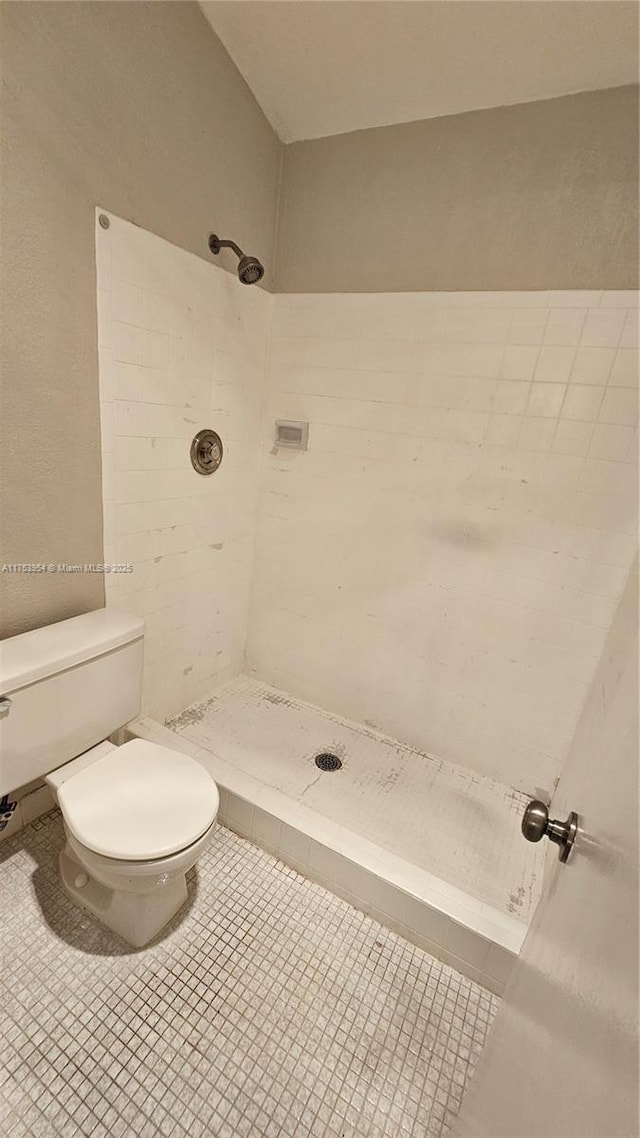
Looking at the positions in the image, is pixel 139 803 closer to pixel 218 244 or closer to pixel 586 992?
pixel 586 992

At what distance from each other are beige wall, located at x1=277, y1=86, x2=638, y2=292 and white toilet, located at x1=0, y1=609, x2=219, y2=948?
1.52 meters

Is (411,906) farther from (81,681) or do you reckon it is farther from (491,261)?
(491,261)

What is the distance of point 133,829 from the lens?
3.47 ft

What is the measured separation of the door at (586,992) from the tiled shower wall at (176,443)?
1.38m

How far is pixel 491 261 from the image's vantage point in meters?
1.45

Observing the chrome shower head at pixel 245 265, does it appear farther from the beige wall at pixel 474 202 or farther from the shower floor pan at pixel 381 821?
the shower floor pan at pixel 381 821

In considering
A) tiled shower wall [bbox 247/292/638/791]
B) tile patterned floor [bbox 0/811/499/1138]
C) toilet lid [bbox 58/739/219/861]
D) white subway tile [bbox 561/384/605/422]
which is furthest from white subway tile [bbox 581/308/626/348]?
tile patterned floor [bbox 0/811/499/1138]

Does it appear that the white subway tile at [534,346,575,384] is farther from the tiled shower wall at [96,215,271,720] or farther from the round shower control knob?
the round shower control knob

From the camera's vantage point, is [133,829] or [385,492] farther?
[385,492]

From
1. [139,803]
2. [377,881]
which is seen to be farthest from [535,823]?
[139,803]

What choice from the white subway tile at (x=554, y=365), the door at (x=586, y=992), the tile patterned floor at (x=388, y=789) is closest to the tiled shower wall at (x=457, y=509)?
Result: the white subway tile at (x=554, y=365)

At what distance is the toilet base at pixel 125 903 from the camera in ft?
3.80

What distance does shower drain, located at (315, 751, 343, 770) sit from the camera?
1759mm

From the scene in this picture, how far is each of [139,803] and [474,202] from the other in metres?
2.00
